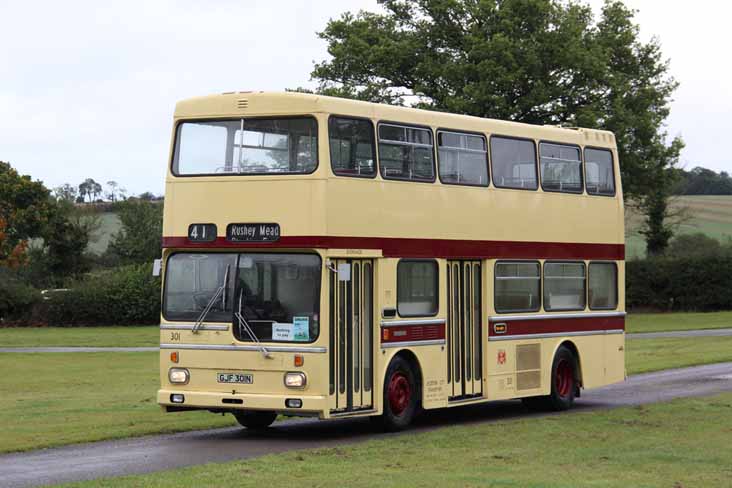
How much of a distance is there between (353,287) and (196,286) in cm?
207

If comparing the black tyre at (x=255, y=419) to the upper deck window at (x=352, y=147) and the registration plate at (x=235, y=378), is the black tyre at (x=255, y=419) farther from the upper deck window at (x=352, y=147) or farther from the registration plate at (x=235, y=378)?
the upper deck window at (x=352, y=147)

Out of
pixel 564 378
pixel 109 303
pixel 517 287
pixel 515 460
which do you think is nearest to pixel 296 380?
pixel 515 460

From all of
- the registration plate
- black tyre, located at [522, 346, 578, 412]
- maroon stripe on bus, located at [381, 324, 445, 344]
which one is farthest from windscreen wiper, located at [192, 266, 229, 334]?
black tyre, located at [522, 346, 578, 412]

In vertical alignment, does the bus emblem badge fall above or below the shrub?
below

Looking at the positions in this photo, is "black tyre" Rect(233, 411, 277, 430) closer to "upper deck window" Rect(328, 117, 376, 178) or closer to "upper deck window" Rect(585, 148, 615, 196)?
"upper deck window" Rect(328, 117, 376, 178)

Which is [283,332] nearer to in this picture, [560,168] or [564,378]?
[564,378]

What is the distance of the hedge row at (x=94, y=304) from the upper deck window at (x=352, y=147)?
46.6m

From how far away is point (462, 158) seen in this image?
20.8 meters

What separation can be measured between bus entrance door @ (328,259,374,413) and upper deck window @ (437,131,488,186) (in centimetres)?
239

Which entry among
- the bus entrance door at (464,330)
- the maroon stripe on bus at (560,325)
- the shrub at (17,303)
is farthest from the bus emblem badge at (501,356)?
the shrub at (17,303)

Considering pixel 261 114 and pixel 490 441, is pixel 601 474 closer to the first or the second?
pixel 490 441

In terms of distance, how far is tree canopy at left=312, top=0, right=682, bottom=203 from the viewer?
5297 centimetres

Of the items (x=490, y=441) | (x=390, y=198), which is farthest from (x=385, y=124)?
(x=490, y=441)

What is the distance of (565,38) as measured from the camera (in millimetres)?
53812
